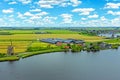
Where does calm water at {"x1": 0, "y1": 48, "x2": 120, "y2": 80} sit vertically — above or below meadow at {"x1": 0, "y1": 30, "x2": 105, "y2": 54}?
below

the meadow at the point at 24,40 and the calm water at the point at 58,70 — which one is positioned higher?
the meadow at the point at 24,40

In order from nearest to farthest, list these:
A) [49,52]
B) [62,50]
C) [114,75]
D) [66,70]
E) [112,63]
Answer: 1. [114,75]
2. [66,70]
3. [112,63]
4. [49,52]
5. [62,50]

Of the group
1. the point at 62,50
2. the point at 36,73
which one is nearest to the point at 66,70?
the point at 36,73

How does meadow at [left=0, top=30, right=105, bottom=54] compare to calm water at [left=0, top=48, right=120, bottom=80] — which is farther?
meadow at [left=0, top=30, right=105, bottom=54]

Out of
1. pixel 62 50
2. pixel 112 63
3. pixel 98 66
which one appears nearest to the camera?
pixel 98 66

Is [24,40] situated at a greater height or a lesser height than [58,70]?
greater

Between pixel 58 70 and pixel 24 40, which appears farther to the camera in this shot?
pixel 24 40

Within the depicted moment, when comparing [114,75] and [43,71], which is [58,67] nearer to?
[43,71]

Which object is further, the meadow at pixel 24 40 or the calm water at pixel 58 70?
the meadow at pixel 24 40

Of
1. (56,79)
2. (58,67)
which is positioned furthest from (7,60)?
(56,79)

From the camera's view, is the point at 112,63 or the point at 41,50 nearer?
the point at 112,63
